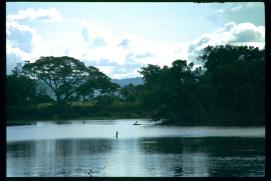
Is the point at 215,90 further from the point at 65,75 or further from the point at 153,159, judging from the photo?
the point at 65,75

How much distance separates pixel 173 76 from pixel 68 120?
1483 centimetres

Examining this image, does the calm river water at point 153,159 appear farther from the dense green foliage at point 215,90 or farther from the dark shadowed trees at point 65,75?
the dark shadowed trees at point 65,75

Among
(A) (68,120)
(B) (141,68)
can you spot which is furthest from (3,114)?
(A) (68,120)

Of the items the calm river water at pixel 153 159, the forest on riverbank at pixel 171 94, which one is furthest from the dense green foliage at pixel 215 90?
the calm river water at pixel 153 159

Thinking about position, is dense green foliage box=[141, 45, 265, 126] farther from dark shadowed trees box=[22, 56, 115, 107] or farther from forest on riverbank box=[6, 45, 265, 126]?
dark shadowed trees box=[22, 56, 115, 107]

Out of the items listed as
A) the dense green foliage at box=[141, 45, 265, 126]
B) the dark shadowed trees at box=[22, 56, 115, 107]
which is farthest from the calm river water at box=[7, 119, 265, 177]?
the dark shadowed trees at box=[22, 56, 115, 107]

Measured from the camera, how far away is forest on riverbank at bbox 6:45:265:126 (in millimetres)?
31828

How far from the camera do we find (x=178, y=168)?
13289mm

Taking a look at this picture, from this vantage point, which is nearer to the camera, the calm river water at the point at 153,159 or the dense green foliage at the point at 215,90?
the calm river water at the point at 153,159

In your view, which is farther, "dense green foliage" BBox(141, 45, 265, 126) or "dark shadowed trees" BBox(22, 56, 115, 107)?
"dark shadowed trees" BBox(22, 56, 115, 107)

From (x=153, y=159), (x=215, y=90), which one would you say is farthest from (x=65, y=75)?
(x=153, y=159)

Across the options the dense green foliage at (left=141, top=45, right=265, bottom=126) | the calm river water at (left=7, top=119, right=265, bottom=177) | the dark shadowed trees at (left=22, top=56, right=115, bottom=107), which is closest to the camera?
the calm river water at (left=7, top=119, right=265, bottom=177)

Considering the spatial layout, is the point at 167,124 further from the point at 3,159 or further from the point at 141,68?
the point at 3,159

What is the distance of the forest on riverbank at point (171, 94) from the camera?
3183 cm
